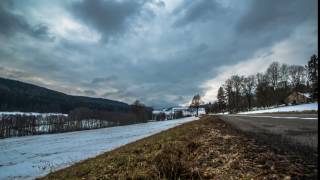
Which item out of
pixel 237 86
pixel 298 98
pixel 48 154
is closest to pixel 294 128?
pixel 48 154

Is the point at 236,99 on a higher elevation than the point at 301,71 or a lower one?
lower

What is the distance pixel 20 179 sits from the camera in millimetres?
16719

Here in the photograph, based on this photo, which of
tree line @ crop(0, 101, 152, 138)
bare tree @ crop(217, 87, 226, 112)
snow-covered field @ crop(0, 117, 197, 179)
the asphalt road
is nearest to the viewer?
the asphalt road

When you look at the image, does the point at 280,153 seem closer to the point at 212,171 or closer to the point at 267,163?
the point at 267,163

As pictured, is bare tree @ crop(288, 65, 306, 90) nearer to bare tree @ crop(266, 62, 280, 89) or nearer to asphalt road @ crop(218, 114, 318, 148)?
bare tree @ crop(266, 62, 280, 89)

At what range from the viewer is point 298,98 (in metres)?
86.6

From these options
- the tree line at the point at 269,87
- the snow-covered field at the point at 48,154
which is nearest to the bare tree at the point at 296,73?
the tree line at the point at 269,87

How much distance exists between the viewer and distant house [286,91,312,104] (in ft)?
271

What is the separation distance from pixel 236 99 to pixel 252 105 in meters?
6.97

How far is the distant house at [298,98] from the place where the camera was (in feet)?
271

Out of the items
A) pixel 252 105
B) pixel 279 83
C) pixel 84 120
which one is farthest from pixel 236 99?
pixel 84 120

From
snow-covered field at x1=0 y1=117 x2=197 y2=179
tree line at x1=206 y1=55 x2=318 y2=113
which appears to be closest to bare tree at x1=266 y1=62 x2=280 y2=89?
tree line at x1=206 y1=55 x2=318 y2=113

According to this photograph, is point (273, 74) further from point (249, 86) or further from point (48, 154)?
point (48, 154)

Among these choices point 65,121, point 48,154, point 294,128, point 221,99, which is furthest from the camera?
point 65,121
